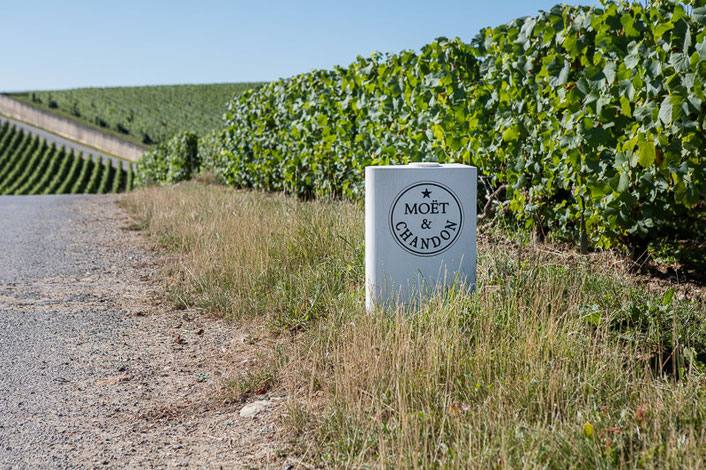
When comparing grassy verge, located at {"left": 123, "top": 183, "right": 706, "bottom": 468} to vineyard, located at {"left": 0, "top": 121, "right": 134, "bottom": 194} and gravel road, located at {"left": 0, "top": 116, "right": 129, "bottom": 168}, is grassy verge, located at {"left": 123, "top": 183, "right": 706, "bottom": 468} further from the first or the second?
gravel road, located at {"left": 0, "top": 116, "right": 129, "bottom": 168}

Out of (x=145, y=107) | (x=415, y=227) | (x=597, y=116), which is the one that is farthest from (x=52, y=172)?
(x=415, y=227)

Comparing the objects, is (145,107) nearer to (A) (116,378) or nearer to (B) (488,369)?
(A) (116,378)

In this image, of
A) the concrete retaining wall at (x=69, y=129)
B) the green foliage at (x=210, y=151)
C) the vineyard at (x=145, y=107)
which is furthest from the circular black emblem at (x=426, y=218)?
the vineyard at (x=145, y=107)

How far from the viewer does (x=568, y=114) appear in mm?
5395

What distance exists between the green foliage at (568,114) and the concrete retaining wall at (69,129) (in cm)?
5839

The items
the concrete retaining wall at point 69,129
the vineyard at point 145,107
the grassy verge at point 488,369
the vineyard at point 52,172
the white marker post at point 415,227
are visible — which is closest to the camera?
the grassy verge at point 488,369

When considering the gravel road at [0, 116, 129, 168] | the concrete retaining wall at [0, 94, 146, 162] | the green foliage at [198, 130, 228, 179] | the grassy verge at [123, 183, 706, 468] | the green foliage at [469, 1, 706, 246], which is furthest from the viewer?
the concrete retaining wall at [0, 94, 146, 162]

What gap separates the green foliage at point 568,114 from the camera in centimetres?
457

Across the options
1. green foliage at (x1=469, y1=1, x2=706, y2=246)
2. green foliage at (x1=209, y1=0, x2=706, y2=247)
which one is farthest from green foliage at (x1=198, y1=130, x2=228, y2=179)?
green foliage at (x1=469, y1=1, x2=706, y2=246)

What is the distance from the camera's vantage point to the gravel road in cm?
6439

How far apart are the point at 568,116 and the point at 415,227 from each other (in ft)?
6.97

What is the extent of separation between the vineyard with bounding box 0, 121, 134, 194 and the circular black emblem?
4991 cm

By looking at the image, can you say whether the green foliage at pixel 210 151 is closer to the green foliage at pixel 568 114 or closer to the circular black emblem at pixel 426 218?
the green foliage at pixel 568 114

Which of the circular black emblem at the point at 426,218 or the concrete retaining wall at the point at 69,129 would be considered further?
the concrete retaining wall at the point at 69,129
